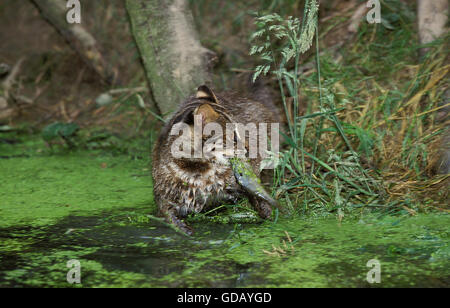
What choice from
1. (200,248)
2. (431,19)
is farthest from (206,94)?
(431,19)

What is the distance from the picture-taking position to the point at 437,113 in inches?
164

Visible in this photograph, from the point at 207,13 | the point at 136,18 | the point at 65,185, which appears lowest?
the point at 65,185

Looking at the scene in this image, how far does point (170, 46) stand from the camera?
4.81 metres

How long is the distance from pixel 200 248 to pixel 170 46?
228cm

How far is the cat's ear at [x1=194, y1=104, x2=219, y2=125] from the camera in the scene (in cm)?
320

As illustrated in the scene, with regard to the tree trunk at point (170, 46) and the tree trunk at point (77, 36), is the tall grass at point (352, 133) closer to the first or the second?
the tree trunk at point (170, 46)

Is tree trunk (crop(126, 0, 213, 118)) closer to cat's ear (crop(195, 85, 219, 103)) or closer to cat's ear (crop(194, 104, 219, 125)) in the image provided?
cat's ear (crop(195, 85, 219, 103))

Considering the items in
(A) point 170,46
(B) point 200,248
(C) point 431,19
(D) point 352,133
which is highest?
(C) point 431,19

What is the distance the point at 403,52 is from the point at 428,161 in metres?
1.56

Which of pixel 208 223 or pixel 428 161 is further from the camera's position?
pixel 428 161

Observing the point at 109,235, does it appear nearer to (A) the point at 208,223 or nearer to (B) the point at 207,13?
(A) the point at 208,223

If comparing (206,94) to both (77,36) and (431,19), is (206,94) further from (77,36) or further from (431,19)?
(77,36)

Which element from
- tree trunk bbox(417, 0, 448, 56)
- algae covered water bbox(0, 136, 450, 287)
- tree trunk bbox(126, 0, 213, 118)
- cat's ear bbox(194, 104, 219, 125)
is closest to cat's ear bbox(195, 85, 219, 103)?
cat's ear bbox(194, 104, 219, 125)

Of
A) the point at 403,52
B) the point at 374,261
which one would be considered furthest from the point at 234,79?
the point at 374,261
